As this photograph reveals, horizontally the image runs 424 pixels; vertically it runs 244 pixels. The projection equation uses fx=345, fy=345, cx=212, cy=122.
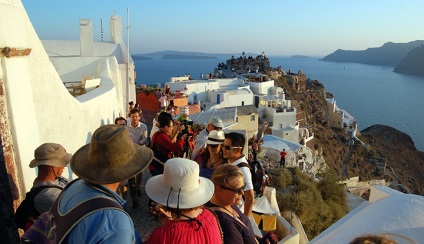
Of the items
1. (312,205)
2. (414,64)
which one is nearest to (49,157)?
(312,205)

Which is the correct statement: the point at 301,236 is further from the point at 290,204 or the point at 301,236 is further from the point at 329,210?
the point at 329,210

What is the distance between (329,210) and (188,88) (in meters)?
24.2

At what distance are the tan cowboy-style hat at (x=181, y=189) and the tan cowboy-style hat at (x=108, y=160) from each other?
0.83 feet

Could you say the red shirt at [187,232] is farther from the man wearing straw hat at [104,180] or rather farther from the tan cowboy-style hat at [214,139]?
the tan cowboy-style hat at [214,139]

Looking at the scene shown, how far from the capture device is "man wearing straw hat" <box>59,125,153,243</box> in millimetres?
1657

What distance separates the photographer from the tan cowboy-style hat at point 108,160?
191 cm

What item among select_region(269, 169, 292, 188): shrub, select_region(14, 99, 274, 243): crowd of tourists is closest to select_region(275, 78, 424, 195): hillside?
select_region(269, 169, 292, 188): shrub

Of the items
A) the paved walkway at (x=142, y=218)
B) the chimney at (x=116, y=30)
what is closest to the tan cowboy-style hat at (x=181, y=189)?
the paved walkway at (x=142, y=218)

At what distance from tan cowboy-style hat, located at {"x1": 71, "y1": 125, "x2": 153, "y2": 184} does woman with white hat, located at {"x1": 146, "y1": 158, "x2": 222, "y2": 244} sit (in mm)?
279

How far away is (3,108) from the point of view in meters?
3.08

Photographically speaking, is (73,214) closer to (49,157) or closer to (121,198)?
(121,198)

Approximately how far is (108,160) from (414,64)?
678ft

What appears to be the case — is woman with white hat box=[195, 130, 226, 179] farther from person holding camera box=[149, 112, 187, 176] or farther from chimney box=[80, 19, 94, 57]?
chimney box=[80, 19, 94, 57]

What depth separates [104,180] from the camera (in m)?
1.88
